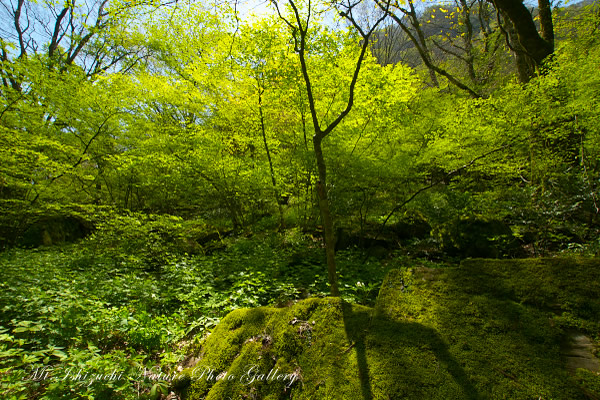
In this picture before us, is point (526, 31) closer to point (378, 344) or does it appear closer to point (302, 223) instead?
point (302, 223)

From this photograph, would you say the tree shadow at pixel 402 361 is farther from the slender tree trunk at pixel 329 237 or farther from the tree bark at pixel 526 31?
the tree bark at pixel 526 31

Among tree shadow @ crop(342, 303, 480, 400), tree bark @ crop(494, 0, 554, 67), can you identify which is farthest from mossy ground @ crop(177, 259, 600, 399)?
tree bark @ crop(494, 0, 554, 67)

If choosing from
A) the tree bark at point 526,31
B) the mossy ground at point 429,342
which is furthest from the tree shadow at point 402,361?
the tree bark at point 526,31

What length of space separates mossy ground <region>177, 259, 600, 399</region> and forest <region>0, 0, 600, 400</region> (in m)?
0.01

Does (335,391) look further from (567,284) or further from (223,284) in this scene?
(223,284)

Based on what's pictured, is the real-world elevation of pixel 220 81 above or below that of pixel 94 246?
above

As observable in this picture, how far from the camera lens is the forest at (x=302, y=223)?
4.58ft

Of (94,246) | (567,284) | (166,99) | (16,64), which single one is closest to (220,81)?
(166,99)

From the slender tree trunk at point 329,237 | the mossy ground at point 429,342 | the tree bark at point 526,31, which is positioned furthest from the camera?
the tree bark at point 526,31

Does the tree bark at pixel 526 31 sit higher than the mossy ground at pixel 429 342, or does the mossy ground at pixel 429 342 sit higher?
the tree bark at pixel 526 31

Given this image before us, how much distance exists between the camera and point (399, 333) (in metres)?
1.43

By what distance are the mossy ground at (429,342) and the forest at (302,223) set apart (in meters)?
0.01

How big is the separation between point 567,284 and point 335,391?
4.50ft

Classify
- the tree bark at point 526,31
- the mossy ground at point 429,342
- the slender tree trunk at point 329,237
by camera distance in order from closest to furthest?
the mossy ground at point 429,342
the slender tree trunk at point 329,237
the tree bark at point 526,31
